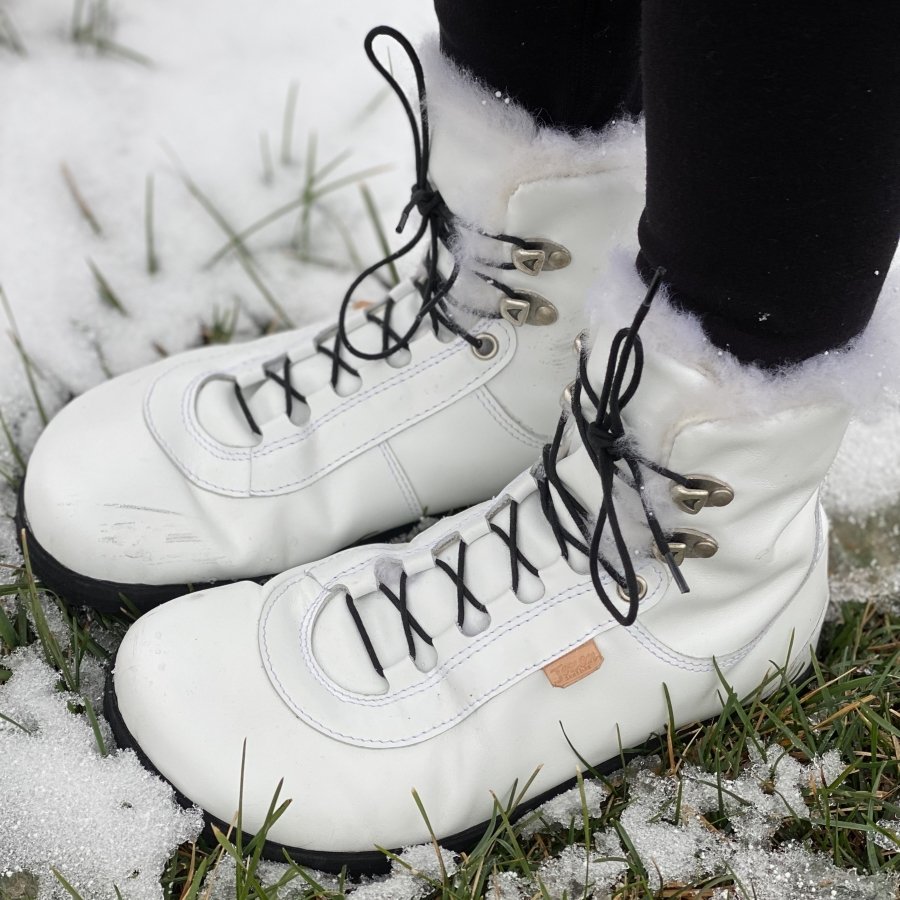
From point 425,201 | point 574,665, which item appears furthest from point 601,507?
point 425,201

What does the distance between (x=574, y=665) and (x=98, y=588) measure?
48cm

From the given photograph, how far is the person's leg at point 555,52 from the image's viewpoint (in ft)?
2.64

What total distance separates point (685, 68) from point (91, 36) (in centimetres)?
149

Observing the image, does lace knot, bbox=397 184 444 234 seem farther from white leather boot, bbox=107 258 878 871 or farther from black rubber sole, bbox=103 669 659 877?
black rubber sole, bbox=103 669 659 877

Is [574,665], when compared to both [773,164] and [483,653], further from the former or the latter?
[773,164]

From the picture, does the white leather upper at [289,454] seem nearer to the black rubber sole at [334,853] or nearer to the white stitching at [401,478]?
the white stitching at [401,478]

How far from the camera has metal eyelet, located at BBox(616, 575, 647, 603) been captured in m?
0.80

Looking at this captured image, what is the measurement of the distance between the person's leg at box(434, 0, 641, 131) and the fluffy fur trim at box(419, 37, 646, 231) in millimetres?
14

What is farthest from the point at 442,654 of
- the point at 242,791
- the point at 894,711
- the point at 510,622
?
the point at 894,711

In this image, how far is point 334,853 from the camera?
32.7 inches

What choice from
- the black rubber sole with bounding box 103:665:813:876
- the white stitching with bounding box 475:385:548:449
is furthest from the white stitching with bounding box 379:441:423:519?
the black rubber sole with bounding box 103:665:813:876

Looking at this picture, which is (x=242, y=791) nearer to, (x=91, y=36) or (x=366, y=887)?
(x=366, y=887)

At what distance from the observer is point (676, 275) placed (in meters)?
0.67

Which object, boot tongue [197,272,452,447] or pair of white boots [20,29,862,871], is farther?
boot tongue [197,272,452,447]
